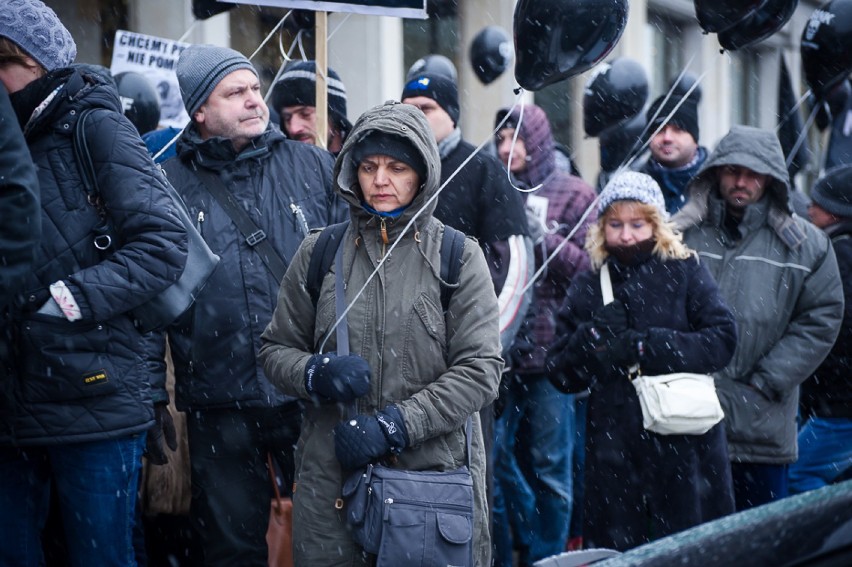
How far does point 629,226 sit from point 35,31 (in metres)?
2.45

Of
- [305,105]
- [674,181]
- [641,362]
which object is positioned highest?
[305,105]

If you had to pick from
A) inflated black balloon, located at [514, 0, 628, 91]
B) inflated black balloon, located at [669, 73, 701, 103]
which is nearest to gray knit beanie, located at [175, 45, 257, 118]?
inflated black balloon, located at [514, 0, 628, 91]

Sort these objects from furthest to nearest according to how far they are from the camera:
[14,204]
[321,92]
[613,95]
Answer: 1. [613,95]
2. [321,92]
3. [14,204]

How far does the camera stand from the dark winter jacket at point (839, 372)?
579cm

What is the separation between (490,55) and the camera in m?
8.87

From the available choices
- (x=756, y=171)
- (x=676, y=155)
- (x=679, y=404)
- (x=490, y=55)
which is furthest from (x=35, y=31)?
(x=490, y=55)

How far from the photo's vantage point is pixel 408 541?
3463 millimetres

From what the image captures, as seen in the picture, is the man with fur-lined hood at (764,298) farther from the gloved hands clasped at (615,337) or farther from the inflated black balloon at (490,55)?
the inflated black balloon at (490,55)

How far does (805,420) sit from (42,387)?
13.2 ft

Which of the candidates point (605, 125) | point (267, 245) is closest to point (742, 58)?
point (605, 125)

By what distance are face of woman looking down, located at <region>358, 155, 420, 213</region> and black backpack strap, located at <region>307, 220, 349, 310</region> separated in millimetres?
162

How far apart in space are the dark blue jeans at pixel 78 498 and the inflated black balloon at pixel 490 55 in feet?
18.3

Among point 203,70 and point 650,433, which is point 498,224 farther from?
point 203,70

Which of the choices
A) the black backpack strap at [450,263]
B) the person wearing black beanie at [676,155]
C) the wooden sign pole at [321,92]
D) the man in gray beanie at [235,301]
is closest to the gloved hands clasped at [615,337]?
the man in gray beanie at [235,301]
